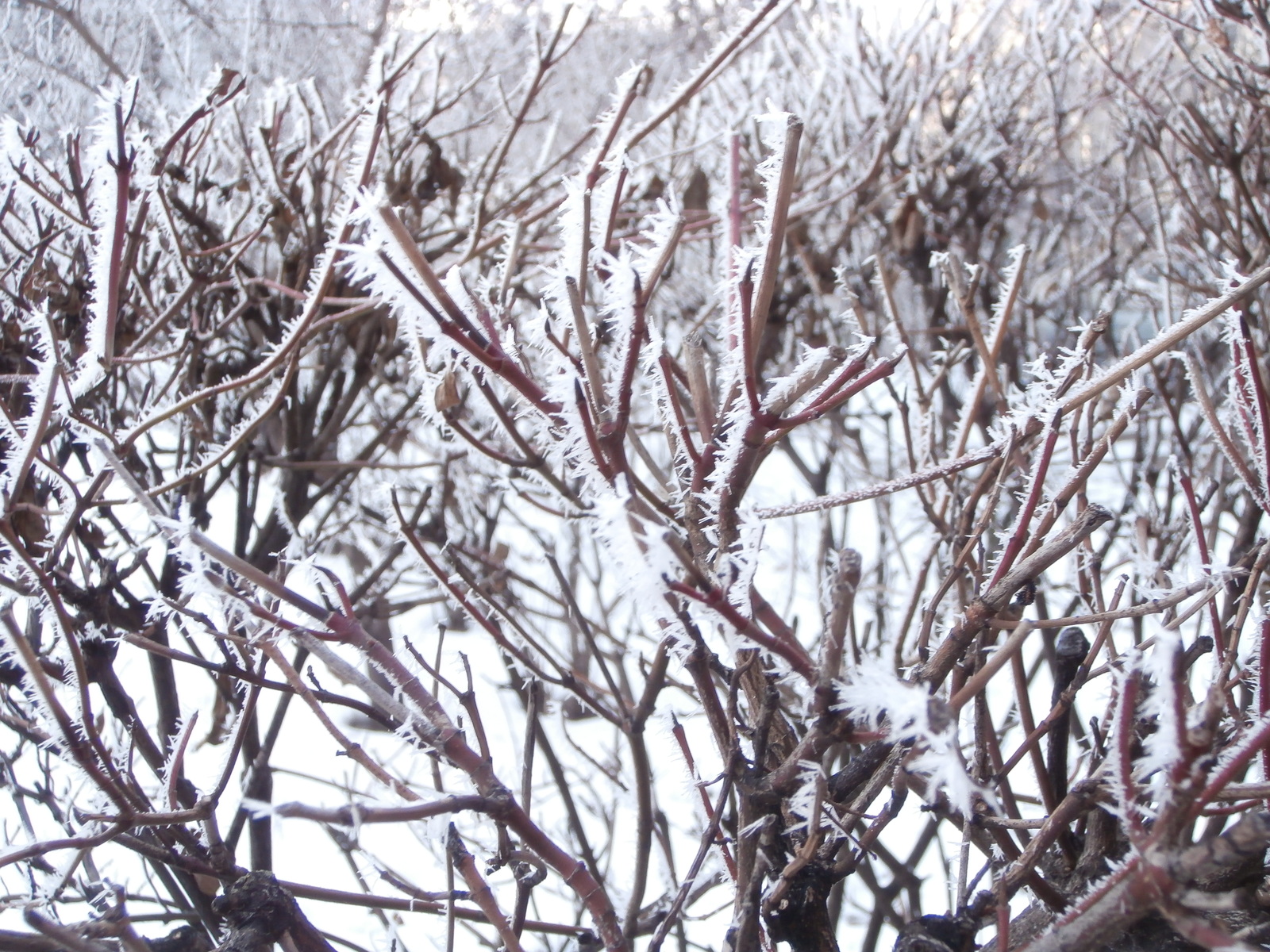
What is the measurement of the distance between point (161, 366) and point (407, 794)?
2182mm

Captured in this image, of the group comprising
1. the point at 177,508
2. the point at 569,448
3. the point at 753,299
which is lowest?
the point at 569,448

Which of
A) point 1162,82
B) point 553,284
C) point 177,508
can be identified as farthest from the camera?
point 1162,82

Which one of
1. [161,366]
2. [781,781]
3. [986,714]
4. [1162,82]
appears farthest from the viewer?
[1162,82]

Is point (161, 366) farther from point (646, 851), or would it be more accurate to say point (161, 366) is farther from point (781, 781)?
point (781, 781)

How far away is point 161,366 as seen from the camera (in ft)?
8.50

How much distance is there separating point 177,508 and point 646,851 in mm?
1052

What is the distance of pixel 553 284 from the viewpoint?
876 millimetres

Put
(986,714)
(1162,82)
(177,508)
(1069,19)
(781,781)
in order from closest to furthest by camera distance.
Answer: (781,781) < (986,714) < (177,508) < (1162,82) < (1069,19)

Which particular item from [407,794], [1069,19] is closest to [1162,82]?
[1069,19]

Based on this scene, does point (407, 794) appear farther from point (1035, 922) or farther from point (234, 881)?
point (1035, 922)

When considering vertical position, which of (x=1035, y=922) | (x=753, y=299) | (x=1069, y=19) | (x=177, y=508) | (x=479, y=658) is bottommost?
(x=1035, y=922)

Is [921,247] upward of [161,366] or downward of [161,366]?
upward

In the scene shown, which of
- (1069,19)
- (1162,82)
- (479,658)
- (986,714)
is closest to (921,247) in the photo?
(1162,82)

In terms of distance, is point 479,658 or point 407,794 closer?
point 407,794
